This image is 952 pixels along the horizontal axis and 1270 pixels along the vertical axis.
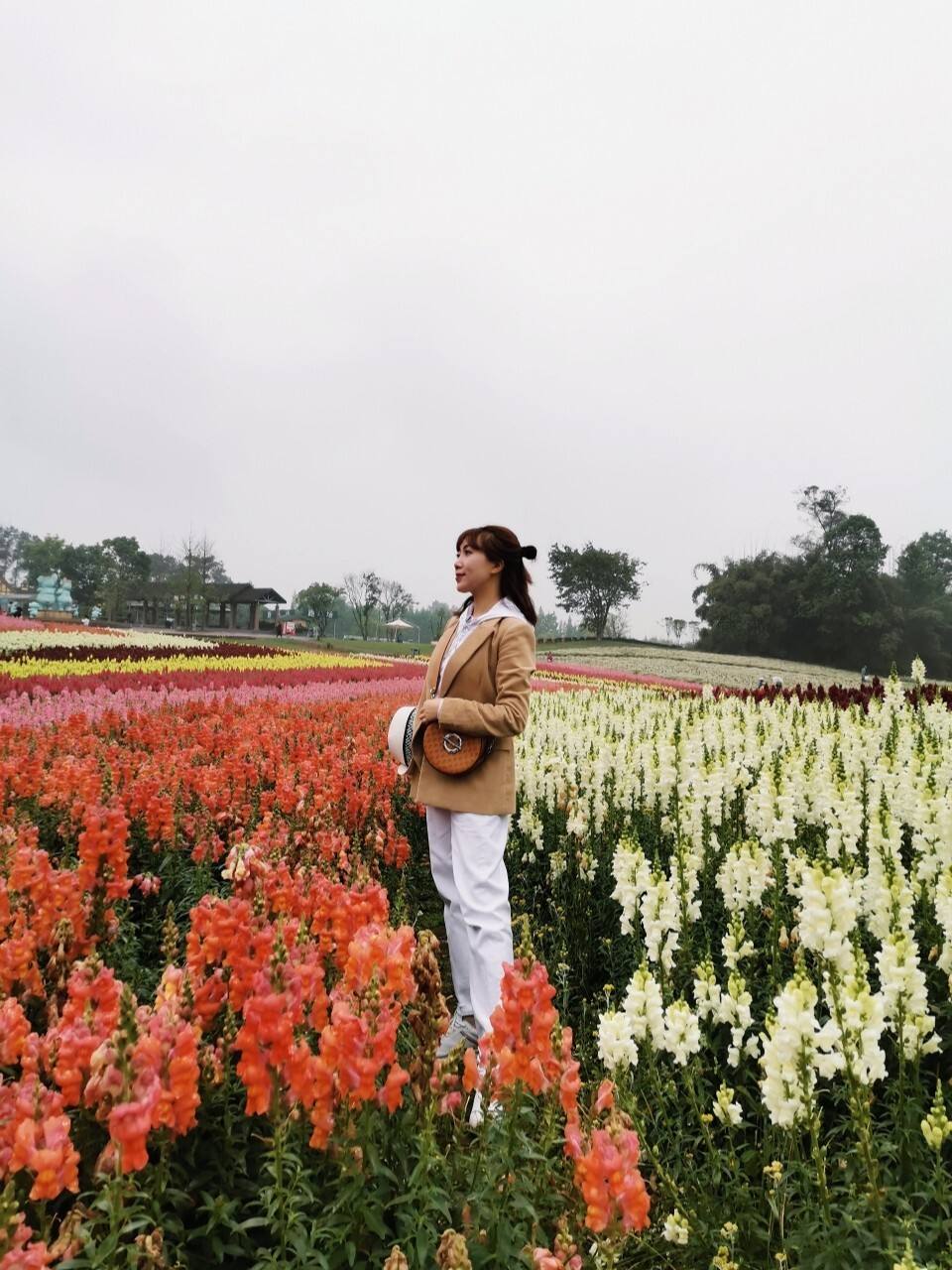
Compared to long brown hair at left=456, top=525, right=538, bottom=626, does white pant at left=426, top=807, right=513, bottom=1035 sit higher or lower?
lower

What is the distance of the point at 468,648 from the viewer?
142 inches

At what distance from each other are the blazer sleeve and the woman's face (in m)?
0.25

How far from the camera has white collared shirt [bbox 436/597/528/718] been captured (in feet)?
12.0

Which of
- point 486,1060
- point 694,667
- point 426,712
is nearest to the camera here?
point 486,1060

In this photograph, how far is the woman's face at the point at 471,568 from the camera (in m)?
3.63

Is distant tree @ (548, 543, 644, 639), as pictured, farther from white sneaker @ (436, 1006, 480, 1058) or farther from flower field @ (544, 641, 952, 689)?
white sneaker @ (436, 1006, 480, 1058)

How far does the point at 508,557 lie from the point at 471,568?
0.67 ft

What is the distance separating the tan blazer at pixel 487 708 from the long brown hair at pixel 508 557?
157 mm

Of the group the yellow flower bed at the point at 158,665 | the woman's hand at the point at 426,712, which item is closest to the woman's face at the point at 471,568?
the woman's hand at the point at 426,712

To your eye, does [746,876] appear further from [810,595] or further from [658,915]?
[810,595]

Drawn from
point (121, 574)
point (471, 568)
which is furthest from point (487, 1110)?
point (121, 574)

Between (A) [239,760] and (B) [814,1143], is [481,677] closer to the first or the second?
(B) [814,1143]

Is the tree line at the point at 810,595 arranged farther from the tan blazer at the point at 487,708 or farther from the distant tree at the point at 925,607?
the tan blazer at the point at 487,708

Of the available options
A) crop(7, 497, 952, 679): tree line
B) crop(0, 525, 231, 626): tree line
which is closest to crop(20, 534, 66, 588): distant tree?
crop(0, 525, 231, 626): tree line
